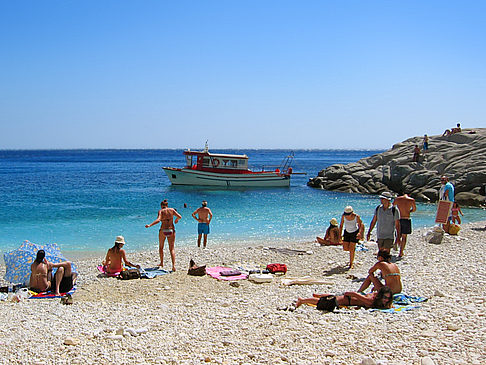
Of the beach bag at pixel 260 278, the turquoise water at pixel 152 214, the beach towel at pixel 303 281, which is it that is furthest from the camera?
the turquoise water at pixel 152 214

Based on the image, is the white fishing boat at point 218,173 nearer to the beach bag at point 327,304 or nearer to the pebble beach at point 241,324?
the pebble beach at point 241,324

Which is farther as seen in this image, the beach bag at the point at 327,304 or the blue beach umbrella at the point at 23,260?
the blue beach umbrella at the point at 23,260

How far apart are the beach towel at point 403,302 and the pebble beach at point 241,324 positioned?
0.15m

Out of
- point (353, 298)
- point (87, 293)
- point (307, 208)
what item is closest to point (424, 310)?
point (353, 298)

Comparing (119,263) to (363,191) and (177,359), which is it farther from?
(363,191)

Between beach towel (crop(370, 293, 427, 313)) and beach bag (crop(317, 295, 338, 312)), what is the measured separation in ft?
1.97

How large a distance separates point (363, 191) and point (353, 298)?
101 feet

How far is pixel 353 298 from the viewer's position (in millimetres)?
7445

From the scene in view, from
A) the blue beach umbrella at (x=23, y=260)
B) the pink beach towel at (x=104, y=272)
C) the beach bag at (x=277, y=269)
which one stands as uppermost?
the blue beach umbrella at (x=23, y=260)

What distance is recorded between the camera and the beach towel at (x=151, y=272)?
34.3ft

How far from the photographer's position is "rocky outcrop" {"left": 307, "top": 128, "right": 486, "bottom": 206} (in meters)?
28.9

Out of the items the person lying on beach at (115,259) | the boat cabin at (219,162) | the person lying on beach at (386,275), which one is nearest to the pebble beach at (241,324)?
the person lying on beach at (115,259)

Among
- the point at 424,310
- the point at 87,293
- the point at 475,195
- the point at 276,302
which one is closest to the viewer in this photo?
the point at 424,310

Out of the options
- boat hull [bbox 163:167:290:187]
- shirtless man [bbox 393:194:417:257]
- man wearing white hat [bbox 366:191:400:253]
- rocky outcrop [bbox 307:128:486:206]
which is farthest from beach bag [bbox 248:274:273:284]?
boat hull [bbox 163:167:290:187]
